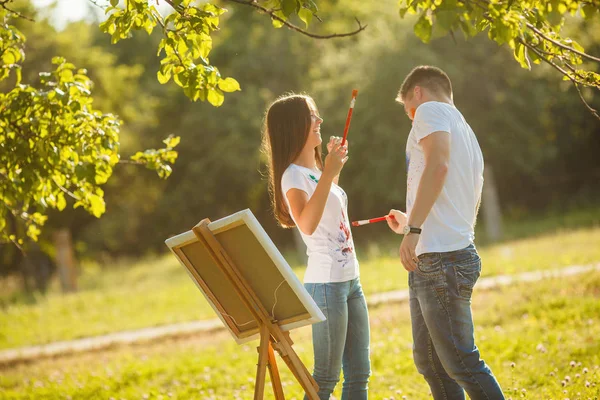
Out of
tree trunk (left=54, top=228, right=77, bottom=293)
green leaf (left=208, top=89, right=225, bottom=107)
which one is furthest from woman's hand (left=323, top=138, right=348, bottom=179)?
tree trunk (left=54, top=228, right=77, bottom=293)

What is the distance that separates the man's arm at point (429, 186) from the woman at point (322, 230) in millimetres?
413

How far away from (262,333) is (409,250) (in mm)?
829

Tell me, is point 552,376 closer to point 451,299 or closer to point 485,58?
point 451,299

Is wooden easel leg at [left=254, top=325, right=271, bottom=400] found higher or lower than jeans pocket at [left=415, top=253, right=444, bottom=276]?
lower

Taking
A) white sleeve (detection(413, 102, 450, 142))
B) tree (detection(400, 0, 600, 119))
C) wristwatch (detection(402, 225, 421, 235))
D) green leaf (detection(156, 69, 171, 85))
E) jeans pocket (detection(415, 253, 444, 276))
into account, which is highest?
green leaf (detection(156, 69, 171, 85))

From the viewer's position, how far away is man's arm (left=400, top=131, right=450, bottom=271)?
3.54 m

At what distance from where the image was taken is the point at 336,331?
12.5ft

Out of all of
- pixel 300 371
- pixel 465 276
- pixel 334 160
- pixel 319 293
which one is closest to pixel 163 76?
pixel 334 160

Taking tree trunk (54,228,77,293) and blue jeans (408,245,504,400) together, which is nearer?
blue jeans (408,245,504,400)

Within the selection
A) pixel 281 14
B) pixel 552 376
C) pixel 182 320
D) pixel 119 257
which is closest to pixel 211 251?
pixel 281 14

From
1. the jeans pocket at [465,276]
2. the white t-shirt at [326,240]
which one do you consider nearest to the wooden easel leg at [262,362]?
the white t-shirt at [326,240]

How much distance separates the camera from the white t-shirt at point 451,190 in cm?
362

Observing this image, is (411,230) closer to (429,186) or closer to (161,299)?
(429,186)

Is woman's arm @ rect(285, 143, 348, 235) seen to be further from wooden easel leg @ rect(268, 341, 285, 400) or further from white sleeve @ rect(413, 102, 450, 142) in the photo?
wooden easel leg @ rect(268, 341, 285, 400)
